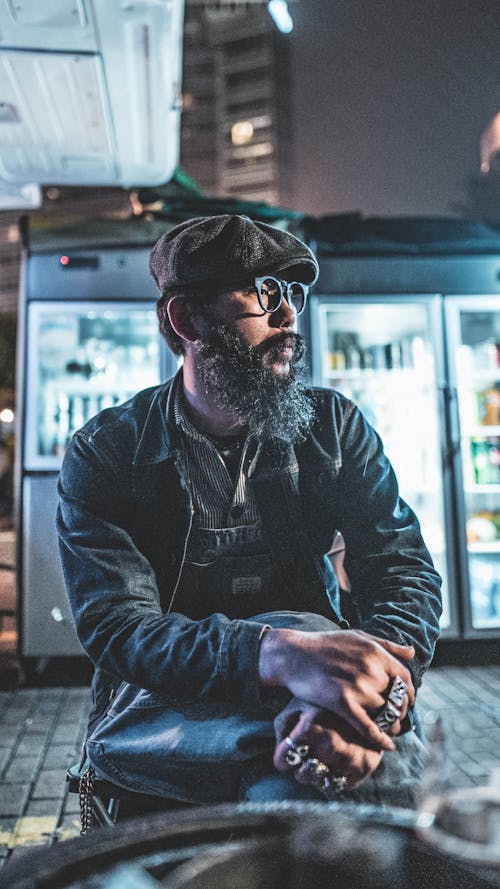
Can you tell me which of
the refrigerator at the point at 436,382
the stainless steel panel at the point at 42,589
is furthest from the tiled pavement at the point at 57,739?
the refrigerator at the point at 436,382

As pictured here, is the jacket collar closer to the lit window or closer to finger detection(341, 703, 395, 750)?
finger detection(341, 703, 395, 750)

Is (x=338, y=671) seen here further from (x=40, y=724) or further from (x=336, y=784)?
(x=40, y=724)

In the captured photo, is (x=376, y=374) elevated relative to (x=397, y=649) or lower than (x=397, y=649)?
elevated

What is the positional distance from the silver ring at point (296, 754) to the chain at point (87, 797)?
55cm

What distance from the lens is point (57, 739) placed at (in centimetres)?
325

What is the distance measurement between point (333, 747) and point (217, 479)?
721 mm

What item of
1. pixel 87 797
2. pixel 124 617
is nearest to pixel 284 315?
pixel 124 617

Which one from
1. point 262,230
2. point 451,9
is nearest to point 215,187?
point 451,9

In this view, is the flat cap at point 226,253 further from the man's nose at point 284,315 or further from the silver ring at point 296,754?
the silver ring at point 296,754

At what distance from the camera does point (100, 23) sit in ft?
9.34

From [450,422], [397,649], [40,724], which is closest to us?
[397,649]

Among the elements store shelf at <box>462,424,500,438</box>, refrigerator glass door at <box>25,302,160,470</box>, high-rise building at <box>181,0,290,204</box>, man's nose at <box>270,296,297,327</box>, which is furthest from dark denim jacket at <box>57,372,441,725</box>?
high-rise building at <box>181,0,290,204</box>

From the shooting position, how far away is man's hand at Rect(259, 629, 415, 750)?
3.46ft

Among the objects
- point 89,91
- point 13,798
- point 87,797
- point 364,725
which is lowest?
point 13,798
